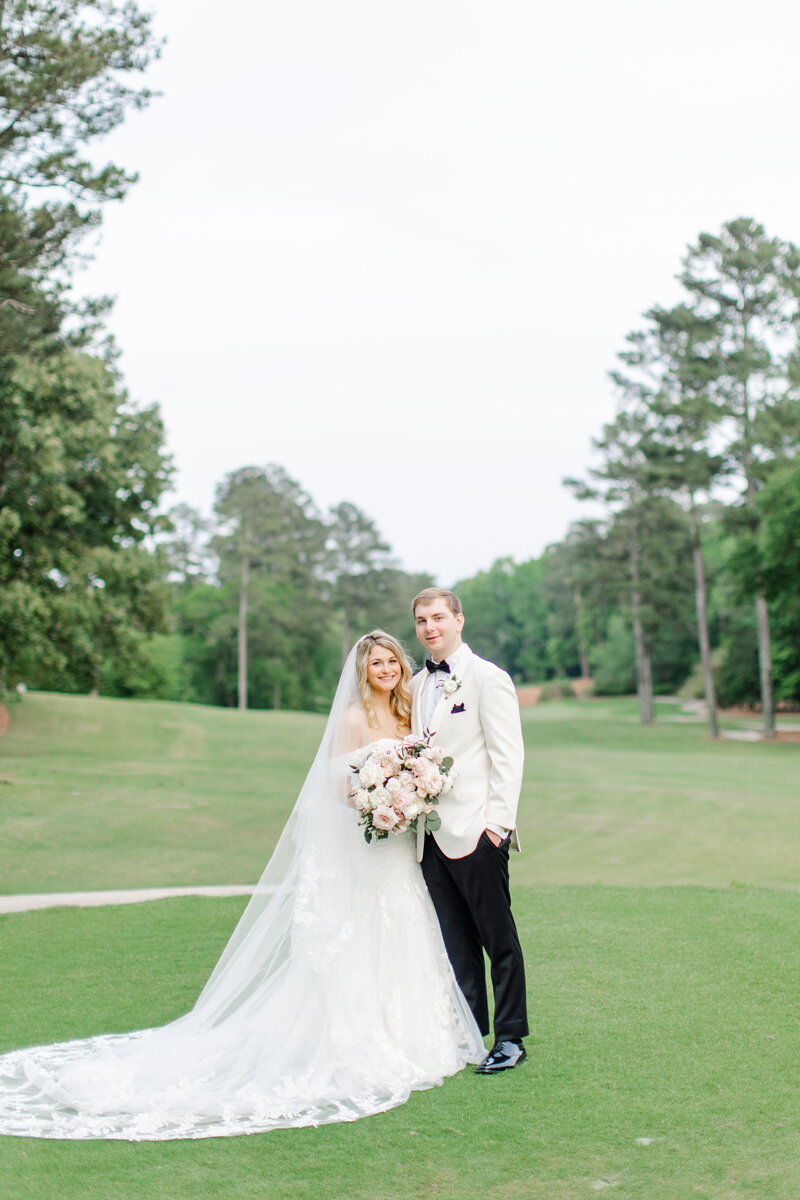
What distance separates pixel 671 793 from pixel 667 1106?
17.3 m

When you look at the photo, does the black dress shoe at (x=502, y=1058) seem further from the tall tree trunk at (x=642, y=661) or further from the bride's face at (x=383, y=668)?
the tall tree trunk at (x=642, y=661)

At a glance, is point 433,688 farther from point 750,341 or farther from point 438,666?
point 750,341

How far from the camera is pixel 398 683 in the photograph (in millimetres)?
5812

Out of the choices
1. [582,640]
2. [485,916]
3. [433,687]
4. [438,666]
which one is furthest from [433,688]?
[582,640]

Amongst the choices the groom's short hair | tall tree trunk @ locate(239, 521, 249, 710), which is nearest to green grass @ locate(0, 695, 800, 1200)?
the groom's short hair

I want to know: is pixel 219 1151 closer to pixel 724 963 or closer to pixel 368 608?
pixel 724 963

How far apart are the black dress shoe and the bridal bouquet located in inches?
42.8

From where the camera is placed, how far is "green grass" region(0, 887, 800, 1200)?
403 cm

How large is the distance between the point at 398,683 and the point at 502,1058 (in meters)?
1.91

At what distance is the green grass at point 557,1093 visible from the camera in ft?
13.2

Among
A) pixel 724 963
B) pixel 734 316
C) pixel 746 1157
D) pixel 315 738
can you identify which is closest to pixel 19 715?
pixel 315 738

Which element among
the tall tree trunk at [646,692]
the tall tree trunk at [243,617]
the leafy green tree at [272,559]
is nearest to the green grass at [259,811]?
the tall tree trunk at [646,692]

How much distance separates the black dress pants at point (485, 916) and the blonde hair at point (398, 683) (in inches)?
27.0

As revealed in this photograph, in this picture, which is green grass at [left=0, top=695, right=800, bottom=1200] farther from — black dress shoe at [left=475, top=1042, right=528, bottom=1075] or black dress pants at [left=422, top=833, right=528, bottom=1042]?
black dress pants at [left=422, top=833, right=528, bottom=1042]
